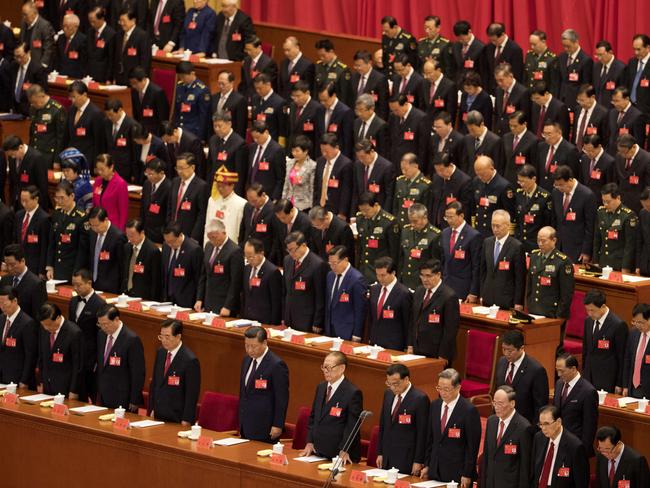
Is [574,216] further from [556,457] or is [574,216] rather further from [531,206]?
[556,457]

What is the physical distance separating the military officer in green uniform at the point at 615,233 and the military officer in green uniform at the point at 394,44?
14.6 feet

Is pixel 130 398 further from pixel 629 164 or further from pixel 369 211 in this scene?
pixel 629 164

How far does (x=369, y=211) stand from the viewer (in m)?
13.4

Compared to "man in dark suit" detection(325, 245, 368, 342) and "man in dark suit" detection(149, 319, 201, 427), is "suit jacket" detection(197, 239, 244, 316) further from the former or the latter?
"man in dark suit" detection(149, 319, 201, 427)

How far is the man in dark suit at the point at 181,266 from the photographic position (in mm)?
13383

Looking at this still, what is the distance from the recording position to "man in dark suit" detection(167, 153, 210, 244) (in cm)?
1438

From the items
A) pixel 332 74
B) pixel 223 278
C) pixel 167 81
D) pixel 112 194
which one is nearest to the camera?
pixel 223 278

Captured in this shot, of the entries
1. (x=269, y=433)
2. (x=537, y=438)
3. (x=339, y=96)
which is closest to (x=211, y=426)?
(x=269, y=433)

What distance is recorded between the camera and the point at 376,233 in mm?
13516

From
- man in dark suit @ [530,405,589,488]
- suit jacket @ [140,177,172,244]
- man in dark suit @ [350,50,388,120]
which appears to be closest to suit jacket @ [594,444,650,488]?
man in dark suit @ [530,405,589,488]

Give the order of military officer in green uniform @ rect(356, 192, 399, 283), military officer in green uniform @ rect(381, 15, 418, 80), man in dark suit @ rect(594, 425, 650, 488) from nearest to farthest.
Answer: man in dark suit @ rect(594, 425, 650, 488)
military officer in green uniform @ rect(356, 192, 399, 283)
military officer in green uniform @ rect(381, 15, 418, 80)

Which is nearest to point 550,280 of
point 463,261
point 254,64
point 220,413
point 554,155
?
point 463,261

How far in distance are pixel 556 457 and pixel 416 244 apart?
317 cm

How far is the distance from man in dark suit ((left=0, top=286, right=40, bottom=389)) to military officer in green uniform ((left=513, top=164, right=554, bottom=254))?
13.9ft
